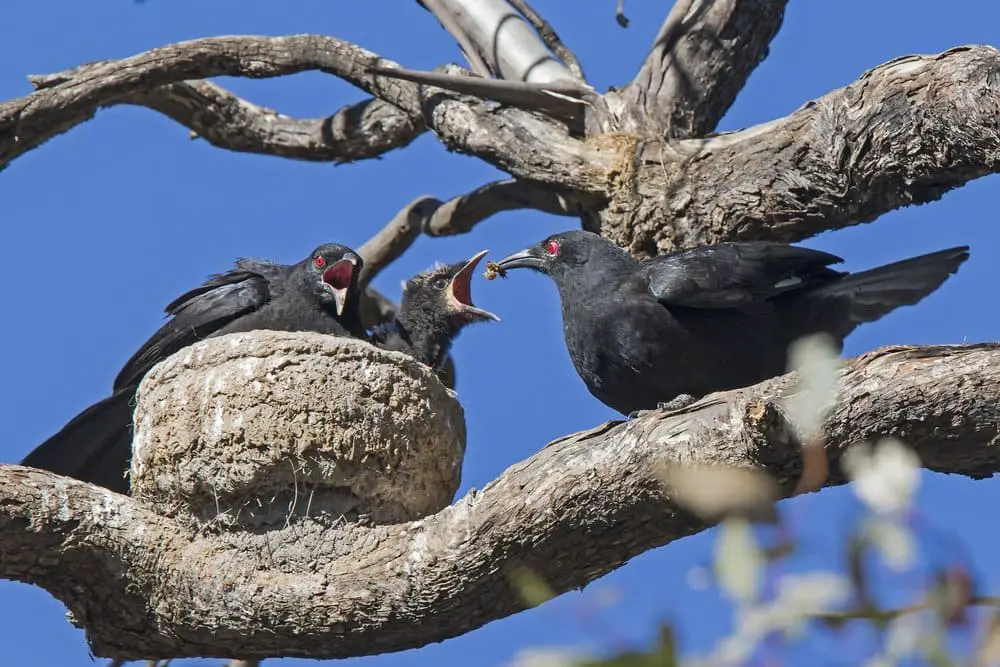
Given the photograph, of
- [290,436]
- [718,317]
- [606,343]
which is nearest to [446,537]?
[290,436]

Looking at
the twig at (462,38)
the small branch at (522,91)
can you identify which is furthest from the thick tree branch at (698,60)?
the twig at (462,38)

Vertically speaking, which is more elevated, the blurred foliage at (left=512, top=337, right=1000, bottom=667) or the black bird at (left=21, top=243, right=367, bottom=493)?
the black bird at (left=21, top=243, right=367, bottom=493)

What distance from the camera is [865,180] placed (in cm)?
677

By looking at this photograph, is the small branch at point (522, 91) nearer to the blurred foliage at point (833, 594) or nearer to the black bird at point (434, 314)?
the black bird at point (434, 314)

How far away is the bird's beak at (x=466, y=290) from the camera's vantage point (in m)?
9.21

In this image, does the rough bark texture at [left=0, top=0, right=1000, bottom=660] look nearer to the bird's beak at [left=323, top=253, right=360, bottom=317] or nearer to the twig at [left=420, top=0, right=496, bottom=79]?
the twig at [left=420, top=0, right=496, bottom=79]

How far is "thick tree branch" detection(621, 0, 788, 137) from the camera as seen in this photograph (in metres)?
8.41

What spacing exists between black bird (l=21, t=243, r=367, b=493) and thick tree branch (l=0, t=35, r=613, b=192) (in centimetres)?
114

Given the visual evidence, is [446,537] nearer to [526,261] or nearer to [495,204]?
[526,261]

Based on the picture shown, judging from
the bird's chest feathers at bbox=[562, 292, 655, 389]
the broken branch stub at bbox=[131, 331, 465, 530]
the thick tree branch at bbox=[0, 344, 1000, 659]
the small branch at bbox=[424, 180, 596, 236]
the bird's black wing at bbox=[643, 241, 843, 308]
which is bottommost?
the thick tree branch at bbox=[0, 344, 1000, 659]

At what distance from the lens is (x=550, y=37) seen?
366 inches

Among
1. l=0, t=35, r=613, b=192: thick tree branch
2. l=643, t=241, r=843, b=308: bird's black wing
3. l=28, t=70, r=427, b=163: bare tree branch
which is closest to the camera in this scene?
l=643, t=241, r=843, b=308: bird's black wing

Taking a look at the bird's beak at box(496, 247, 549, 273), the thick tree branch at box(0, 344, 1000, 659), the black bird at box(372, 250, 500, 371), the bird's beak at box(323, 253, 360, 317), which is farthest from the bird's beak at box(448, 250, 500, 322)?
the thick tree branch at box(0, 344, 1000, 659)

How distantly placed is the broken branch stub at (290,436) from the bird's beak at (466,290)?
245cm
